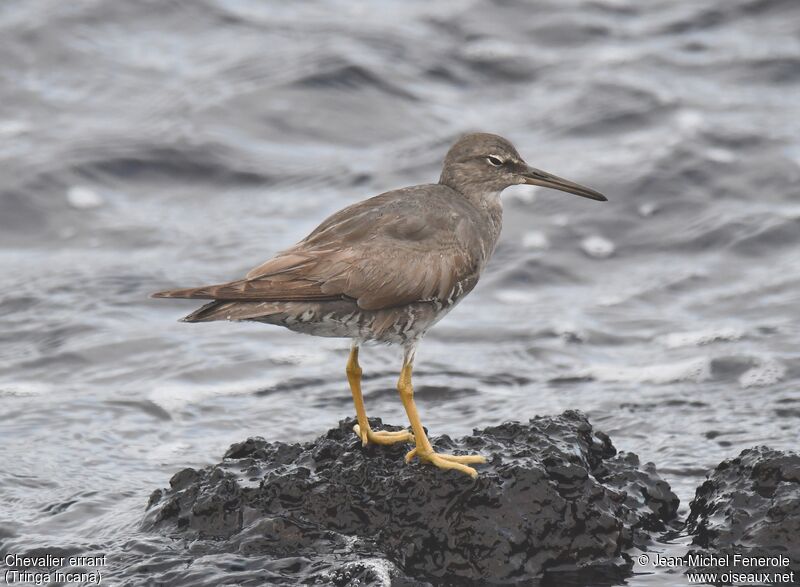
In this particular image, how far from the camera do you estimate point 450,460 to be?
20.3ft

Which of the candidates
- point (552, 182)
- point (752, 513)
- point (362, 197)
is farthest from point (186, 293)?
point (362, 197)

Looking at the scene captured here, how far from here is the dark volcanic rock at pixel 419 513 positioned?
230 inches

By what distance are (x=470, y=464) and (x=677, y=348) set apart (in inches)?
154

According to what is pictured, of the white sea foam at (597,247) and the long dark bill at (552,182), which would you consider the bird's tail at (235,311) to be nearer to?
the long dark bill at (552,182)

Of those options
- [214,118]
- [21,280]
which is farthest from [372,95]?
[21,280]

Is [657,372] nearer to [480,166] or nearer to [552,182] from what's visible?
[552,182]

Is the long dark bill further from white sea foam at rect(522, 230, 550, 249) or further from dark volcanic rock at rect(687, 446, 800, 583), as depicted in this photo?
white sea foam at rect(522, 230, 550, 249)

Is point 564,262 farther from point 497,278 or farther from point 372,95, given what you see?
point 372,95

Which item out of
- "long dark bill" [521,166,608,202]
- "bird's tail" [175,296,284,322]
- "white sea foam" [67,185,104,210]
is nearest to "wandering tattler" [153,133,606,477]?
"bird's tail" [175,296,284,322]

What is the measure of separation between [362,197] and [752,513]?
6878mm

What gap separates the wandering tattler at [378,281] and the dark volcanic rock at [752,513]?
4.34 ft

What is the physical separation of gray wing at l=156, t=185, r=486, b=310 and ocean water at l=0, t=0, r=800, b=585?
1.51m

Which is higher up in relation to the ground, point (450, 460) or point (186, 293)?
point (186, 293)


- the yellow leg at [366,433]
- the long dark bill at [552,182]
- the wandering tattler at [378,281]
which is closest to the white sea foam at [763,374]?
the long dark bill at [552,182]
